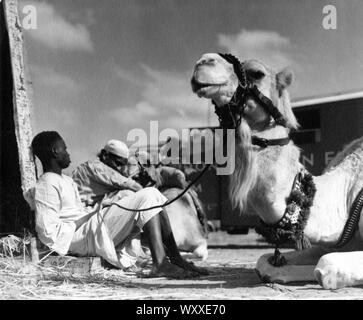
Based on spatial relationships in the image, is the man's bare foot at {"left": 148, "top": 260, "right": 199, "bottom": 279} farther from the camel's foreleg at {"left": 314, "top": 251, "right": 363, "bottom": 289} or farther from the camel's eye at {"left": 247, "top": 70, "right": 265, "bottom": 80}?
the camel's eye at {"left": 247, "top": 70, "right": 265, "bottom": 80}

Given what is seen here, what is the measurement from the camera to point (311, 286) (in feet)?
11.1

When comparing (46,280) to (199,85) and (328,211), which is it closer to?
(199,85)

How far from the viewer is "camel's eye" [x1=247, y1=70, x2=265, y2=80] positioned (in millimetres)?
3229

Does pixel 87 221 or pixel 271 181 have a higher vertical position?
pixel 271 181

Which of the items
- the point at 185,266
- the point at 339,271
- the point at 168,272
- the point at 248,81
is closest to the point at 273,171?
the point at 248,81

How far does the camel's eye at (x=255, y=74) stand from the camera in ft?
10.6

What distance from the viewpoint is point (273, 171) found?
10.5 feet

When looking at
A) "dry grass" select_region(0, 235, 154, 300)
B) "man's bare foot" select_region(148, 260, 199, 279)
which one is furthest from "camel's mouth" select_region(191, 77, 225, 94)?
"man's bare foot" select_region(148, 260, 199, 279)

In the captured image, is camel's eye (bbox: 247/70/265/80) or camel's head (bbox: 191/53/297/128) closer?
camel's head (bbox: 191/53/297/128)

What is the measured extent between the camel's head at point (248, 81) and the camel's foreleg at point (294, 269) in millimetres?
898

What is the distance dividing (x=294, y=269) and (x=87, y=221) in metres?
1.58

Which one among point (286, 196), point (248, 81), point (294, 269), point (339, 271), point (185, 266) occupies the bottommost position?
point (185, 266)

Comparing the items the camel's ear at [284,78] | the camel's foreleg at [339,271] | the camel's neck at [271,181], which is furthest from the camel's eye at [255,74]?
the camel's foreleg at [339,271]
